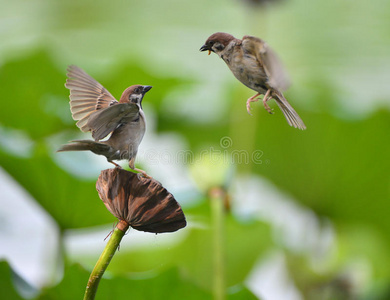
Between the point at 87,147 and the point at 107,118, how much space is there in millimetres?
16

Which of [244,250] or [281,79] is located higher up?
[281,79]

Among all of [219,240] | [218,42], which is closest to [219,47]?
[218,42]

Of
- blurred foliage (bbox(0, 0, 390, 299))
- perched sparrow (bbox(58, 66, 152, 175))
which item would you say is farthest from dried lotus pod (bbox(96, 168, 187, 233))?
blurred foliage (bbox(0, 0, 390, 299))

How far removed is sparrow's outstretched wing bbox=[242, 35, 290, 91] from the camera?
23cm

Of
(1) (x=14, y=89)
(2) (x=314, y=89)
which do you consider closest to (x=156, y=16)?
(2) (x=314, y=89)

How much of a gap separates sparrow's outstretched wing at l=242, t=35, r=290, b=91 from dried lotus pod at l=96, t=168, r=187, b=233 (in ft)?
0.26

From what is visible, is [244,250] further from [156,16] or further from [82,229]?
[156,16]

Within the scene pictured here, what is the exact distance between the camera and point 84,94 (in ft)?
0.98

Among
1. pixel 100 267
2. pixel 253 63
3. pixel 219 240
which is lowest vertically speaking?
pixel 219 240

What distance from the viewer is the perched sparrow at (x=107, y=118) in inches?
9.5

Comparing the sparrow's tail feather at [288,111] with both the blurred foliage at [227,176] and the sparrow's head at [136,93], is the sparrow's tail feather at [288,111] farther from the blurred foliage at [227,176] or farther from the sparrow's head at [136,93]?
the blurred foliage at [227,176]

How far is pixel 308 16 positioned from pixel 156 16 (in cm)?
104

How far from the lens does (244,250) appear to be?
105 centimetres

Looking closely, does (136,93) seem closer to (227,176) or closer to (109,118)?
(109,118)
